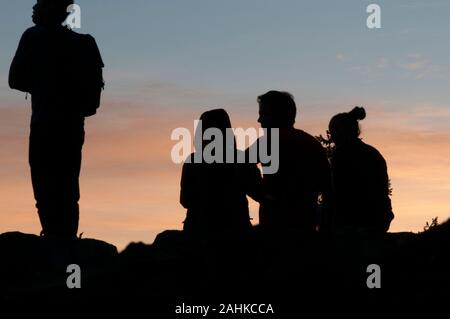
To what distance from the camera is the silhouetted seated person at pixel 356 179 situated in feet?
40.8

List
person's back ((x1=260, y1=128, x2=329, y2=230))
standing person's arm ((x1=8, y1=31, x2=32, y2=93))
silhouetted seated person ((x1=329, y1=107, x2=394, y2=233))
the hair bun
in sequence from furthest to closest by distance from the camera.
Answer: the hair bun, silhouetted seated person ((x1=329, y1=107, x2=394, y2=233)), standing person's arm ((x1=8, y1=31, x2=32, y2=93)), person's back ((x1=260, y1=128, x2=329, y2=230))

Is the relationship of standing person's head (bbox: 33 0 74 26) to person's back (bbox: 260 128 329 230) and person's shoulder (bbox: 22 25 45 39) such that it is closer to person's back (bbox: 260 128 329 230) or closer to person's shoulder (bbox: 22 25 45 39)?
person's shoulder (bbox: 22 25 45 39)

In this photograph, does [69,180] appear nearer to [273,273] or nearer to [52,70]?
[52,70]

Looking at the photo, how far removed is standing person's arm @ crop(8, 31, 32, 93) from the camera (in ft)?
39.2

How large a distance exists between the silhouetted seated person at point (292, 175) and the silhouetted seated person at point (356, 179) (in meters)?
1.93

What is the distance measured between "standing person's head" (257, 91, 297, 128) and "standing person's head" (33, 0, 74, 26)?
2.66 m

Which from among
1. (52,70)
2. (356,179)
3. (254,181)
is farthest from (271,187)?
(52,70)

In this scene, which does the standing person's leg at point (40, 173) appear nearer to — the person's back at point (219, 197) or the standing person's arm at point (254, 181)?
the person's back at point (219, 197)

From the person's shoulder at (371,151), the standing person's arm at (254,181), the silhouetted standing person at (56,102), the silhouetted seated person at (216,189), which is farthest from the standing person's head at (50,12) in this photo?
the person's shoulder at (371,151)

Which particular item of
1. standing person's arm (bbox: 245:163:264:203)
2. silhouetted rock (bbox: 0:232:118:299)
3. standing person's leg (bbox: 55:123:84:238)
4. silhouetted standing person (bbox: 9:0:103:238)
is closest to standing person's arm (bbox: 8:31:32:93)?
silhouetted standing person (bbox: 9:0:103:238)

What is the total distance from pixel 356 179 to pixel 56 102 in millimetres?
3329

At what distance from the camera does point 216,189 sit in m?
11.0
